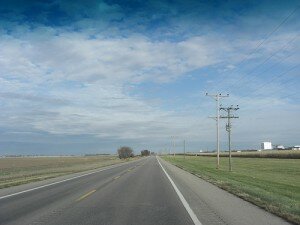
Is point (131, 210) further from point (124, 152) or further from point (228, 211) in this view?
point (124, 152)

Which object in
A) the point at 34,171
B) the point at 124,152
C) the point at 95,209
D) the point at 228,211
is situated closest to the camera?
the point at 228,211

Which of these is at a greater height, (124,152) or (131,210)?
(124,152)

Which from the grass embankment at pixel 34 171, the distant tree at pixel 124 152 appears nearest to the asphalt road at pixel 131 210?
the grass embankment at pixel 34 171

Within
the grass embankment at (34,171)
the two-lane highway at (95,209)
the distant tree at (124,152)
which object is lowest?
the two-lane highway at (95,209)

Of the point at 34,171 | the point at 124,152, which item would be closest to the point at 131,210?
the point at 34,171

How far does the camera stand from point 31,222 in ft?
35.5

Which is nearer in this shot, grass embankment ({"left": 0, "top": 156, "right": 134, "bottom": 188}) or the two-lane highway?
the two-lane highway

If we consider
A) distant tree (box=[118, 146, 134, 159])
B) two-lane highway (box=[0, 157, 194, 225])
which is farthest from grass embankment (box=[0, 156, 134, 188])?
distant tree (box=[118, 146, 134, 159])

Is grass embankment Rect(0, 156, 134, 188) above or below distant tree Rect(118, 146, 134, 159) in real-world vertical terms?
below

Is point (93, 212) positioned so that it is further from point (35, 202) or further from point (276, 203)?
point (276, 203)

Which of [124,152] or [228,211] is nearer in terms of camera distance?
[228,211]

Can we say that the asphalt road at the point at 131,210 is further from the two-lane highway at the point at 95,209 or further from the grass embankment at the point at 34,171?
the grass embankment at the point at 34,171

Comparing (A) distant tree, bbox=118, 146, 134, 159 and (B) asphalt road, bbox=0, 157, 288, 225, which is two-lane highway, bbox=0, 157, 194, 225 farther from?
(A) distant tree, bbox=118, 146, 134, 159

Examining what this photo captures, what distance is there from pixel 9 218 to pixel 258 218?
6.33m
